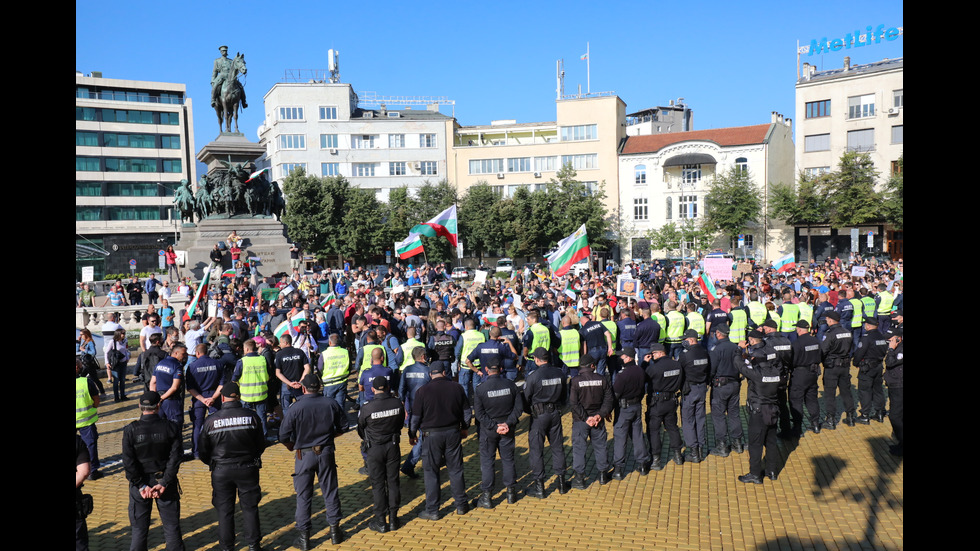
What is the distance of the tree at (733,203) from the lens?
5478 cm

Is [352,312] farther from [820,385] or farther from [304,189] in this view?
[304,189]

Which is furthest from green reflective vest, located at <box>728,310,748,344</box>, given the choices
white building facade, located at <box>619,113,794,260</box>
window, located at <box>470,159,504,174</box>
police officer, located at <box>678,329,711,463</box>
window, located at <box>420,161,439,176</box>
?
window, located at <box>420,161,439,176</box>

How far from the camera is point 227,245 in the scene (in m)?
26.1

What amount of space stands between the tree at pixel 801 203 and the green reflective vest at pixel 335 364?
167 feet

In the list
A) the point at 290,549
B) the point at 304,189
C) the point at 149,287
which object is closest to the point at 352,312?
the point at 290,549

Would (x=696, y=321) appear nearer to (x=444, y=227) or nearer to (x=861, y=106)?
(x=444, y=227)

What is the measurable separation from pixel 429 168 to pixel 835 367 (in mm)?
57840

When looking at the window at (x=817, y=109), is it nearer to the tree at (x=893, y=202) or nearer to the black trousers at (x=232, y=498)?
the tree at (x=893, y=202)

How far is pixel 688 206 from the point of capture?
196 ft

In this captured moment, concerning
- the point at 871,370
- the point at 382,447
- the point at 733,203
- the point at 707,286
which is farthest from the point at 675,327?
the point at 733,203

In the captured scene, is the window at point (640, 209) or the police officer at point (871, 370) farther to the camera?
the window at point (640, 209)

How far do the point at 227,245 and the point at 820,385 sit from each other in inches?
842

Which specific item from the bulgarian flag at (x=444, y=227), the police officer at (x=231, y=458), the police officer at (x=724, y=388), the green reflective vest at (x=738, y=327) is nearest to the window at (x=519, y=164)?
the bulgarian flag at (x=444, y=227)

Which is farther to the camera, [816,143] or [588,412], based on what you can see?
[816,143]
